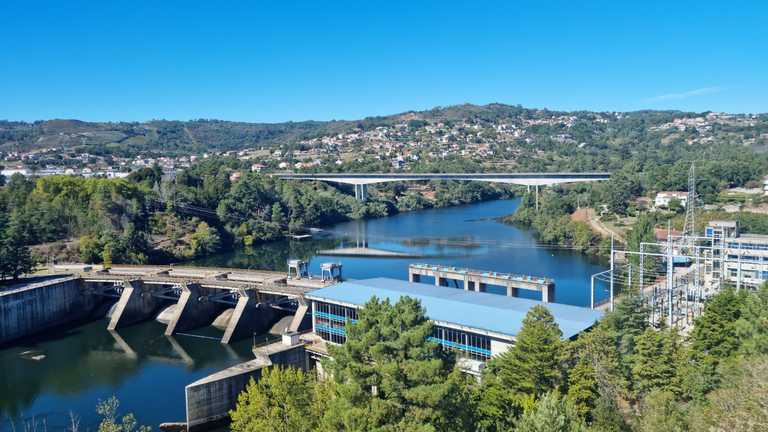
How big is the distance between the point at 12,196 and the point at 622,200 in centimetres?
4862

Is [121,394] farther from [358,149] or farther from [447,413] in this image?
[358,149]

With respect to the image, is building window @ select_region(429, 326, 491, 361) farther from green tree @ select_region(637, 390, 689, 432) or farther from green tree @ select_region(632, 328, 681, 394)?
green tree @ select_region(637, 390, 689, 432)

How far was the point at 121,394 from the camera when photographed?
2064 cm

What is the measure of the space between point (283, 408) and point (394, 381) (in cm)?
313

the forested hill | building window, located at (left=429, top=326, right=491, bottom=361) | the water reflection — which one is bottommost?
the water reflection

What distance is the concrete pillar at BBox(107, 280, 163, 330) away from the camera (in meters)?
29.2

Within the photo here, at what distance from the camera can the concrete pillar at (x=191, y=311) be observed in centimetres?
2772

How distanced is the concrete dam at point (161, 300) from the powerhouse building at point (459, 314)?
99.8 inches

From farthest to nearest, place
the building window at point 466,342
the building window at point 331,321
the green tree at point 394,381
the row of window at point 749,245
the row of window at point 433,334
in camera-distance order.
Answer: the row of window at point 749,245, the building window at point 331,321, the row of window at point 433,334, the building window at point 466,342, the green tree at point 394,381

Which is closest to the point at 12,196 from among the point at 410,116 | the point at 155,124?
the point at 410,116

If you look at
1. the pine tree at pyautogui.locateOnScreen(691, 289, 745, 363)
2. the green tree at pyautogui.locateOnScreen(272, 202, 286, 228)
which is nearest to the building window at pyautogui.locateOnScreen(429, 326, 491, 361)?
the pine tree at pyautogui.locateOnScreen(691, 289, 745, 363)

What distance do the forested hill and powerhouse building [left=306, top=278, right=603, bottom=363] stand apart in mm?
83345

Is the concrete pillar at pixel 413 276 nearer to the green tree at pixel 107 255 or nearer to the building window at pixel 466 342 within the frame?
the building window at pixel 466 342

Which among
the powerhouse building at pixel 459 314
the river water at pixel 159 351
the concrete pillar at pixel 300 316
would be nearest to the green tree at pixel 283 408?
the powerhouse building at pixel 459 314
